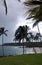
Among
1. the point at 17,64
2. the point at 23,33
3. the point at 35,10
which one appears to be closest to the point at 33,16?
the point at 35,10

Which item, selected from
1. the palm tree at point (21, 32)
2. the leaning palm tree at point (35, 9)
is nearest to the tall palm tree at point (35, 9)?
the leaning palm tree at point (35, 9)

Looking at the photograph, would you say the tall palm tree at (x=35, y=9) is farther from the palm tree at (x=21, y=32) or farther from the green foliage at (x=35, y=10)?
the palm tree at (x=21, y=32)

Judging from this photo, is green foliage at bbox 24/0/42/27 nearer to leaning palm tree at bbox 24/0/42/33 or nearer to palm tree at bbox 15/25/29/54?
leaning palm tree at bbox 24/0/42/33

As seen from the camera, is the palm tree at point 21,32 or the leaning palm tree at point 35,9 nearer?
the leaning palm tree at point 35,9

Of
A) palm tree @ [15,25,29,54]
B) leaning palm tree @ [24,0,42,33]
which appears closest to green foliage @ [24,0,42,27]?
leaning palm tree @ [24,0,42,33]

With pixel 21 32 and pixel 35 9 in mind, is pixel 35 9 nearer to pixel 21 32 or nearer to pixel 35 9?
pixel 35 9

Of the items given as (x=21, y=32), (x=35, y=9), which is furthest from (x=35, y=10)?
(x=21, y=32)

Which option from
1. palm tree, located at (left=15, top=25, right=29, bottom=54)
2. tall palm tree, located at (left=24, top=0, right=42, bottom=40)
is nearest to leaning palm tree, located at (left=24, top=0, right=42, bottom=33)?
tall palm tree, located at (left=24, top=0, right=42, bottom=40)

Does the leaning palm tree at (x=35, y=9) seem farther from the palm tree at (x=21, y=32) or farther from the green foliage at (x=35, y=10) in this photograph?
the palm tree at (x=21, y=32)

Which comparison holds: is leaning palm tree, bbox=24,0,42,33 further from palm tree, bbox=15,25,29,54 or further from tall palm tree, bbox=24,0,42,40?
palm tree, bbox=15,25,29,54

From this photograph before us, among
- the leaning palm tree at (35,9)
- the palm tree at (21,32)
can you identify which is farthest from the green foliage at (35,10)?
the palm tree at (21,32)

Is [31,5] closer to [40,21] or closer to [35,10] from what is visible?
[35,10]

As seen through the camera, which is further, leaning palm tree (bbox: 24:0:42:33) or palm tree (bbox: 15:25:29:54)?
palm tree (bbox: 15:25:29:54)

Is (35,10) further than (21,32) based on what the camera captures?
No
